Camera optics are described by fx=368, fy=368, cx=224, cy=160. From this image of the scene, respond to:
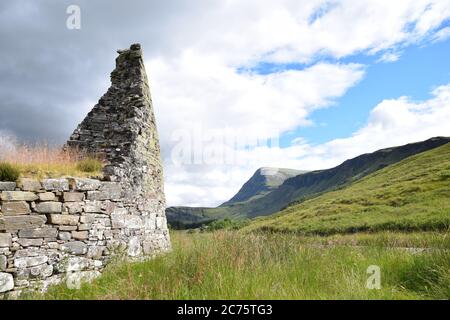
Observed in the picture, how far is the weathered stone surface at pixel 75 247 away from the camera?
8.14m

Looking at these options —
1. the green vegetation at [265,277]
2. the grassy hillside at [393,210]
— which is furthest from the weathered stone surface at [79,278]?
the grassy hillside at [393,210]

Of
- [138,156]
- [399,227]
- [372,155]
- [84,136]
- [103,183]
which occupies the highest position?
[372,155]

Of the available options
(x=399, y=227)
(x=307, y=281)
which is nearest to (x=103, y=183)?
(x=307, y=281)

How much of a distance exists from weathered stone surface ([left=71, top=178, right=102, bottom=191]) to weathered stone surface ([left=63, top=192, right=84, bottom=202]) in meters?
0.12

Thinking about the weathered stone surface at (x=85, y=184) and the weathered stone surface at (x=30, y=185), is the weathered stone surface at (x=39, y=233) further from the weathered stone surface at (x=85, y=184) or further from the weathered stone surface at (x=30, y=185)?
the weathered stone surface at (x=85, y=184)

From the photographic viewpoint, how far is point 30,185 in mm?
7812

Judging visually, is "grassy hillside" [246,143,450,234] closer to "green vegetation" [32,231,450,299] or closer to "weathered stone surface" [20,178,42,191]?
"green vegetation" [32,231,450,299]

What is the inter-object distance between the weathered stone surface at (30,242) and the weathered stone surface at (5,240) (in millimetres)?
204

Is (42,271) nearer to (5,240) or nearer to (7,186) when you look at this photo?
(5,240)

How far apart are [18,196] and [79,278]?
219 cm

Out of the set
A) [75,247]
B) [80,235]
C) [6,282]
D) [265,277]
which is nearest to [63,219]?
[80,235]

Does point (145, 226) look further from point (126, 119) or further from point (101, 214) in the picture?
point (126, 119)
